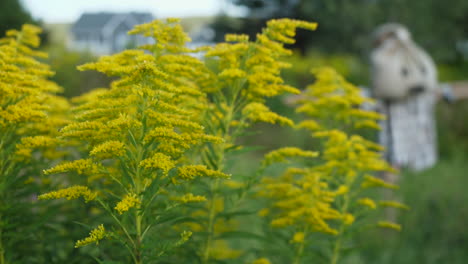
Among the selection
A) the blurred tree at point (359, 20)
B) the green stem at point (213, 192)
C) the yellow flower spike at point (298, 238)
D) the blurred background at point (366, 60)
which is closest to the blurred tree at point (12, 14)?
the blurred background at point (366, 60)

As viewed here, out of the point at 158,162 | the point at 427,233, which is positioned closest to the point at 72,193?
the point at 158,162

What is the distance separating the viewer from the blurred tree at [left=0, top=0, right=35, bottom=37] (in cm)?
2086

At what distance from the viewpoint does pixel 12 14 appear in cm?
2102

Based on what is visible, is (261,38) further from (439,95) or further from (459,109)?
(459,109)

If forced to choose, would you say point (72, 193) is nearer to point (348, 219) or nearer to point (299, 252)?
point (299, 252)

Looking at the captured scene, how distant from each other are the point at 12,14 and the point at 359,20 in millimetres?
15232

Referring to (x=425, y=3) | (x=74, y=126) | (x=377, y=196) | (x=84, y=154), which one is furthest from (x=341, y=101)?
(x=425, y=3)

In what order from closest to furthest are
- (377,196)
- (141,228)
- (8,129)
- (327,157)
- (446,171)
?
(141,228), (8,129), (327,157), (377,196), (446,171)

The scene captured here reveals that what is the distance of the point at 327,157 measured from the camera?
11.2ft

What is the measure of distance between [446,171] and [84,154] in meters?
7.64

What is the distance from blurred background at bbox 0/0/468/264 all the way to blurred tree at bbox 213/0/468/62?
0.04 m

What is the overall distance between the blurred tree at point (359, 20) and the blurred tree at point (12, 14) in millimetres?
8881

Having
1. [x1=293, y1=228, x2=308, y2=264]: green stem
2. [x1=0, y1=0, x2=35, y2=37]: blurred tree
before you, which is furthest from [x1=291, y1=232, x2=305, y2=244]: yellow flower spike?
[x1=0, y1=0, x2=35, y2=37]: blurred tree

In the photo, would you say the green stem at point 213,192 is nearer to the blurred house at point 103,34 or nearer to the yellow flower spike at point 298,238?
the yellow flower spike at point 298,238
